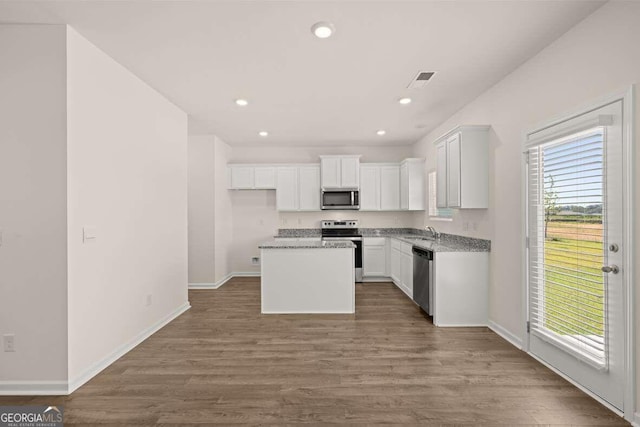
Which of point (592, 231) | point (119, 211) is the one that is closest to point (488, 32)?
point (592, 231)

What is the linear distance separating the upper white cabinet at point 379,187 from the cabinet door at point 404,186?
69mm

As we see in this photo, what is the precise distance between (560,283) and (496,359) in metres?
0.91

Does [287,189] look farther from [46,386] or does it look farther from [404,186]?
[46,386]

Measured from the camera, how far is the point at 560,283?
255 centimetres

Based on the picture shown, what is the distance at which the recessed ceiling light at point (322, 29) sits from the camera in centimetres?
232

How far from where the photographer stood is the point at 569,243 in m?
2.45

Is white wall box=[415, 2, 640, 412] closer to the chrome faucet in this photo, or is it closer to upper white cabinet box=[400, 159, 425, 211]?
the chrome faucet

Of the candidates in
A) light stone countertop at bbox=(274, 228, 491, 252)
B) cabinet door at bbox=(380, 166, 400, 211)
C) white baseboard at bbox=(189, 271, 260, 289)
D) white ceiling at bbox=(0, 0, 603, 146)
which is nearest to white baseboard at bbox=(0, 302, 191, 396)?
white ceiling at bbox=(0, 0, 603, 146)

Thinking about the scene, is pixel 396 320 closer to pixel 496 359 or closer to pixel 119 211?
pixel 496 359

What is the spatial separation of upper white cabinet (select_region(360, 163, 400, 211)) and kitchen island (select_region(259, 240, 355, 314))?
232 cm

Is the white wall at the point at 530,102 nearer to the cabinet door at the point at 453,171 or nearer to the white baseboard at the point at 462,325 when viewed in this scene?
the white baseboard at the point at 462,325

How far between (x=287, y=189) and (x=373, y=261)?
2304 mm

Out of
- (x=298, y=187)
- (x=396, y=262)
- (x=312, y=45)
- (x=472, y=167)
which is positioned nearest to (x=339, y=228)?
(x=298, y=187)

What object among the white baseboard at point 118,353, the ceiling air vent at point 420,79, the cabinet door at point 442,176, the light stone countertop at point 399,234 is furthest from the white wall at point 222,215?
the cabinet door at point 442,176
